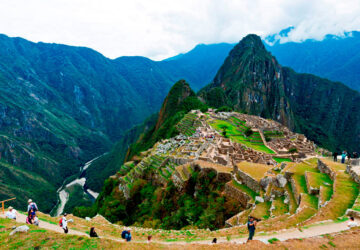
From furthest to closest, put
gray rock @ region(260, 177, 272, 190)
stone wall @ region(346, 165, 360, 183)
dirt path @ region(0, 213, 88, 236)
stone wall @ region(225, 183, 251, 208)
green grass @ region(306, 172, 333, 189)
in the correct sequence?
stone wall @ region(225, 183, 251, 208) < gray rock @ region(260, 177, 272, 190) < green grass @ region(306, 172, 333, 189) < stone wall @ region(346, 165, 360, 183) < dirt path @ region(0, 213, 88, 236)

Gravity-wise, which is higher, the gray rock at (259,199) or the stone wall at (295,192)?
the stone wall at (295,192)

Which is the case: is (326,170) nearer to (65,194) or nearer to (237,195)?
(237,195)

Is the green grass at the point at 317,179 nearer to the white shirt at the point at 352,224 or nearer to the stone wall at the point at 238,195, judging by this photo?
the stone wall at the point at 238,195

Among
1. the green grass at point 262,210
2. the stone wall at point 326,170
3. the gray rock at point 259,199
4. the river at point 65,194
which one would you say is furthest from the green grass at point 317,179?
the river at point 65,194

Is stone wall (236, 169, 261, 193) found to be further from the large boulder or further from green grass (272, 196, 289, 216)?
green grass (272, 196, 289, 216)

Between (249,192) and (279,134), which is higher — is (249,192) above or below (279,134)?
below

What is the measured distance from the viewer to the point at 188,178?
25156mm

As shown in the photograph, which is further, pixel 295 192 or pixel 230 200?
pixel 230 200

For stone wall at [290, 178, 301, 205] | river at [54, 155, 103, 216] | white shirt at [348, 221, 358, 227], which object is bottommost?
river at [54, 155, 103, 216]

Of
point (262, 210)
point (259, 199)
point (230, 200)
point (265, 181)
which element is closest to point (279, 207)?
point (262, 210)

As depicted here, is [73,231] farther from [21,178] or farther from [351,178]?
[21,178]

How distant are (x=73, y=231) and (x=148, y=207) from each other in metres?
15.1

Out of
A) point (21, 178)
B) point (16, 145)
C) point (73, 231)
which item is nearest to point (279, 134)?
point (73, 231)

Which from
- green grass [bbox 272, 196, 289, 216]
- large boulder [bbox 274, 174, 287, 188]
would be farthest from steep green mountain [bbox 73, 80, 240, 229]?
large boulder [bbox 274, 174, 287, 188]
